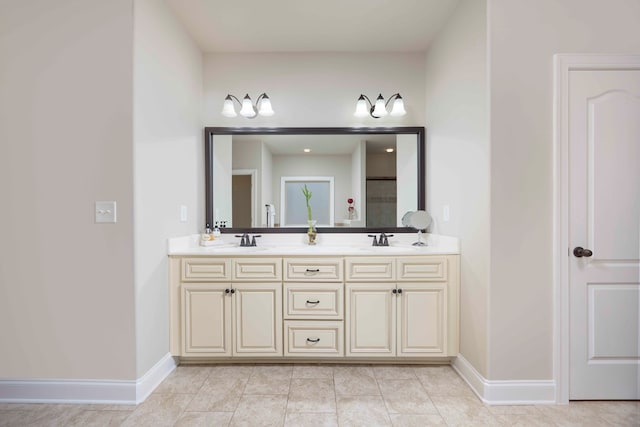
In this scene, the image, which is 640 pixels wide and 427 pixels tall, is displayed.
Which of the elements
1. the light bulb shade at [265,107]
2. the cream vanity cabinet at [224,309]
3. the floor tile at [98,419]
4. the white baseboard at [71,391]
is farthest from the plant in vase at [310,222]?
the floor tile at [98,419]

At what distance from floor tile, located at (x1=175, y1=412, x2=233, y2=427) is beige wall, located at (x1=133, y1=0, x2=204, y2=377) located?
0.42 m

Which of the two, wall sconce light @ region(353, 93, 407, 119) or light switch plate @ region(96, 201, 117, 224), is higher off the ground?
wall sconce light @ region(353, 93, 407, 119)

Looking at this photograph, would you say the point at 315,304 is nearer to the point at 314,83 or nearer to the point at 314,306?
the point at 314,306

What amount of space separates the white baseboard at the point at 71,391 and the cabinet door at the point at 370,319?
4.65 ft

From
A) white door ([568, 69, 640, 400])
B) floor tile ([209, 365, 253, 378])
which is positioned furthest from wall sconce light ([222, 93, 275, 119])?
white door ([568, 69, 640, 400])

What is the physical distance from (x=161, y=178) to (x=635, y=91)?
9.86 ft

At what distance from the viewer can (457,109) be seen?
7.84 feet

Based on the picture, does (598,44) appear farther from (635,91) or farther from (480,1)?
(480,1)

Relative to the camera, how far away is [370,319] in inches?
96.1

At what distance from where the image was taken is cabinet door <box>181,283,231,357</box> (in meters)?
2.44

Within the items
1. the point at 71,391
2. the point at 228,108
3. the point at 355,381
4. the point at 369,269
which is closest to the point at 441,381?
the point at 355,381

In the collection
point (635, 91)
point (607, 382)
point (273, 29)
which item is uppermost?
point (273, 29)

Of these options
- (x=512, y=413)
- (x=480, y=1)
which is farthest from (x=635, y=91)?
(x=512, y=413)

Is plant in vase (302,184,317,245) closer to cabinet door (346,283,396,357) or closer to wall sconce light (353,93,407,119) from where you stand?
cabinet door (346,283,396,357)
